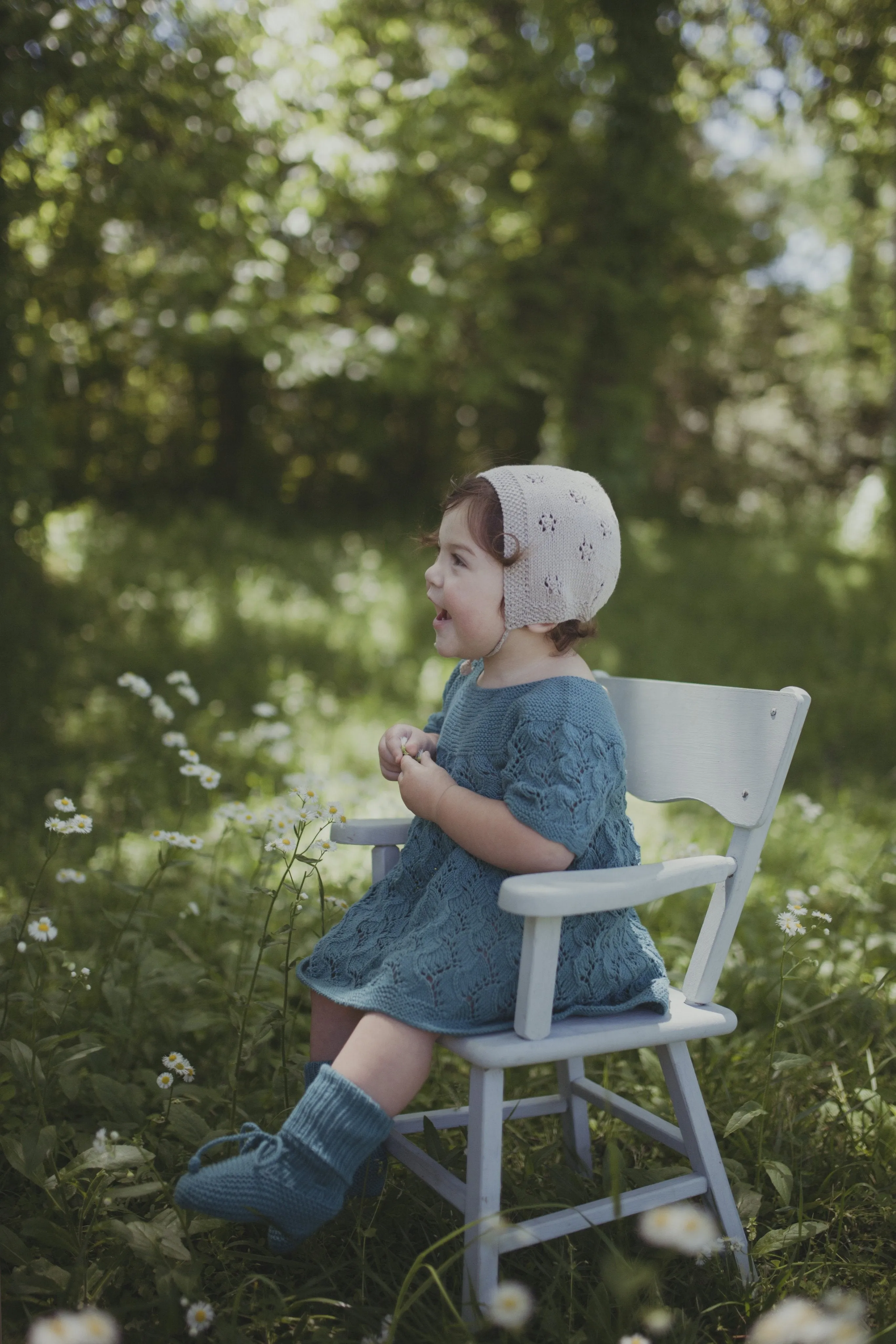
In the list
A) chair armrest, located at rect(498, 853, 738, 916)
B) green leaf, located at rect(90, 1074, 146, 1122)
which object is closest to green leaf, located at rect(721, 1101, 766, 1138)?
chair armrest, located at rect(498, 853, 738, 916)

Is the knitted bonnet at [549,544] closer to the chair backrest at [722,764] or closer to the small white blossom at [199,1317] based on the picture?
the chair backrest at [722,764]

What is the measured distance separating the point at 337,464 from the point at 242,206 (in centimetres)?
729

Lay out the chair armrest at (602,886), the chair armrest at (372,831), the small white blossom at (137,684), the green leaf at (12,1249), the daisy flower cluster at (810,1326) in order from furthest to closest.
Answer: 1. the small white blossom at (137,684)
2. the chair armrest at (372,831)
3. the green leaf at (12,1249)
4. the chair armrest at (602,886)
5. the daisy flower cluster at (810,1326)

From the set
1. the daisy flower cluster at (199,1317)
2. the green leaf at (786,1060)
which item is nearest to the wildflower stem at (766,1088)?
the green leaf at (786,1060)

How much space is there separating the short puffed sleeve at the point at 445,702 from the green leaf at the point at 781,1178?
0.99m

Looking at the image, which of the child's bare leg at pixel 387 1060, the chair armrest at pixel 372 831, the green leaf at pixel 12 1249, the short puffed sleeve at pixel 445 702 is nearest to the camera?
the child's bare leg at pixel 387 1060

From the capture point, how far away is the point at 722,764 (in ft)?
6.16

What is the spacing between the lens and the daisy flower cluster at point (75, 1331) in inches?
39.8

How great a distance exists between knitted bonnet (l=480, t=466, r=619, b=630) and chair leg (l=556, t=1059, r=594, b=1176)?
972mm

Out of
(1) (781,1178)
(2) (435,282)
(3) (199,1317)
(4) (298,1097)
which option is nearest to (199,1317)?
(3) (199,1317)

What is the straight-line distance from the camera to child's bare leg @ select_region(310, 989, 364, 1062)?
1.85 metres

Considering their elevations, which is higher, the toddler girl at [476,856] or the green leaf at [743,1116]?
the toddler girl at [476,856]

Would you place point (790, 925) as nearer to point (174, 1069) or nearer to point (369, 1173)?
point (369, 1173)

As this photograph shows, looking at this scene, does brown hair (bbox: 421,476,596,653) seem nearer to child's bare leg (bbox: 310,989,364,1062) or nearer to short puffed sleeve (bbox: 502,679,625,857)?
short puffed sleeve (bbox: 502,679,625,857)
